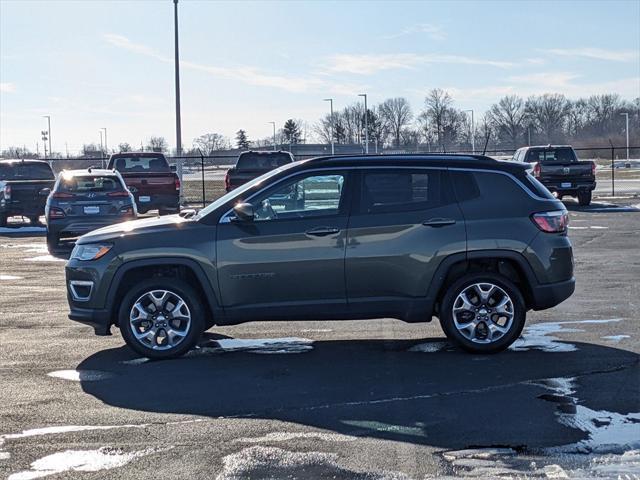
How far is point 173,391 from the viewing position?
708 centimetres

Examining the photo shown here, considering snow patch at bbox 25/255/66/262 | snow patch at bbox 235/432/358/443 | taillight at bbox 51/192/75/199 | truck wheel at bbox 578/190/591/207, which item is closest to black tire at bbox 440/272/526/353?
snow patch at bbox 235/432/358/443

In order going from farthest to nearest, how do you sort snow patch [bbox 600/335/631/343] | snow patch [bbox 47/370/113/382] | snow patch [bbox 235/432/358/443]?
1. snow patch [bbox 600/335/631/343]
2. snow patch [bbox 47/370/113/382]
3. snow patch [bbox 235/432/358/443]

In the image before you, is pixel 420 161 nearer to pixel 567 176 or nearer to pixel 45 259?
pixel 45 259

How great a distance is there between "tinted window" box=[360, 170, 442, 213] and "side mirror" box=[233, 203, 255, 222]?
999 millimetres

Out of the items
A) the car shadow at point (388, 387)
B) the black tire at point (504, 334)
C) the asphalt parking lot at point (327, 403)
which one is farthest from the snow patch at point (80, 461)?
the black tire at point (504, 334)

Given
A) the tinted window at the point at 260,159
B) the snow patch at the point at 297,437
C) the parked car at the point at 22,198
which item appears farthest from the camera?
the tinted window at the point at 260,159

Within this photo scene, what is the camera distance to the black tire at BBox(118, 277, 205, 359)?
8.20 metres

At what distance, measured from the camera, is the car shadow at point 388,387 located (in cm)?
600

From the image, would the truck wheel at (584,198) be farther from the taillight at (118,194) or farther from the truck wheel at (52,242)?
the truck wheel at (52,242)

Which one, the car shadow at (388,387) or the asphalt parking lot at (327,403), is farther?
the car shadow at (388,387)

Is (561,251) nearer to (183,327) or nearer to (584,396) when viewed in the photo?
(584,396)

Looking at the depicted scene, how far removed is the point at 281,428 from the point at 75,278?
3.21m

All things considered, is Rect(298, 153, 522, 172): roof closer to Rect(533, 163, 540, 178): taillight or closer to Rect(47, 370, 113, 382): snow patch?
Rect(47, 370, 113, 382): snow patch

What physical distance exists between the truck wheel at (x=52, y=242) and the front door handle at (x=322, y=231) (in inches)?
457
